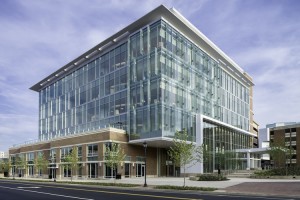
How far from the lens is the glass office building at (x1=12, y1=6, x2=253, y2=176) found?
2222 inches

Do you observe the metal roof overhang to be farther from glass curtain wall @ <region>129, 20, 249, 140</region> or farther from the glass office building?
glass curtain wall @ <region>129, 20, 249, 140</region>

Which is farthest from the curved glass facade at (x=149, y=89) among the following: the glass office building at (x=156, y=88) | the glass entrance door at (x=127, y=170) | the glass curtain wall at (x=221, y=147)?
the glass entrance door at (x=127, y=170)

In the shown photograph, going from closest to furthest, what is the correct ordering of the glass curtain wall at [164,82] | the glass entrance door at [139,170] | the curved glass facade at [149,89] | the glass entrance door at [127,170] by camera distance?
the glass curtain wall at [164,82] < the curved glass facade at [149,89] < the glass entrance door at [127,170] < the glass entrance door at [139,170]

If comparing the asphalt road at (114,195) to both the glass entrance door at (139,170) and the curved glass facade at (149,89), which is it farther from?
the glass entrance door at (139,170)

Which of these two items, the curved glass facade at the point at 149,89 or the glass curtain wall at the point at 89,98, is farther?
the glass curtain wall at the point at 89,98

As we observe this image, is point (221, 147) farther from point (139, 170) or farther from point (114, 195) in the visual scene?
point (114, 195)

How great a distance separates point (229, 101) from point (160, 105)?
30764 mm

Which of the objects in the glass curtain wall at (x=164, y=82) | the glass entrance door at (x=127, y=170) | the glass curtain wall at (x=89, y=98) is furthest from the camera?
the glass curtain wall at (x=89, y=98)

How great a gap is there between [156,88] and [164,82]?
167 centimetres

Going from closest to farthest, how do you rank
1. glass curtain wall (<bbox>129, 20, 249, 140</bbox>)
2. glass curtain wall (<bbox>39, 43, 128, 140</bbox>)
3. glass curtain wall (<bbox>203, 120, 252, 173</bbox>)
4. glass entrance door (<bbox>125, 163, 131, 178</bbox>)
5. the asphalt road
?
the asphalt road, glass curtain wall (<bbox>129, 20, 249, 140</bbox>), glass entrance door (<bbox>125, 163, 131, 178</bbox>), glass curtain wall (<bbox>39, 43, 128, 140</bbox>), glass curtain wall (<bbox>203, 120, 252, 173</bbox>)

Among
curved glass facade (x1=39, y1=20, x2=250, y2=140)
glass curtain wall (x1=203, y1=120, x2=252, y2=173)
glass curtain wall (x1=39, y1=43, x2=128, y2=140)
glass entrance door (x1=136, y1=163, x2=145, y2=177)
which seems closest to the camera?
curved glass facade (x1=39, y1=20, x2=250, y2=140)

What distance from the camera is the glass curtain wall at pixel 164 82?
55938 mm

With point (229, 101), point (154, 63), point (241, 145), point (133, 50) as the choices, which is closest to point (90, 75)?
point (133, 50)

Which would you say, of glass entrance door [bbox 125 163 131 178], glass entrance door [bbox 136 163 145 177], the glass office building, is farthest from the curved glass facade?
glass entrance door [bbox 136 163 145 177]
